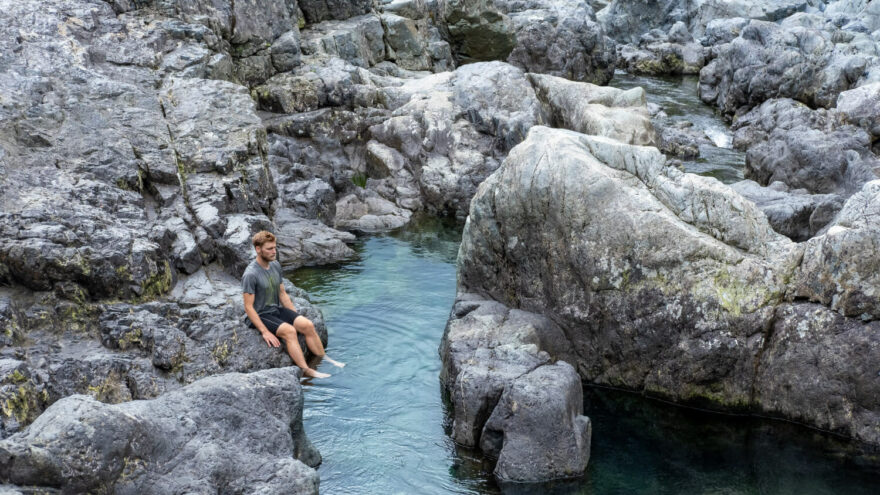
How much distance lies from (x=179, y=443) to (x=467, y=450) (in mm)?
5269

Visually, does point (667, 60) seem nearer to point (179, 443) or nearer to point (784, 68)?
point (784, 68)

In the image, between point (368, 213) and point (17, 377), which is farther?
point (368, 213)

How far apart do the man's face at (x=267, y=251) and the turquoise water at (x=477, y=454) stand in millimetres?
2606

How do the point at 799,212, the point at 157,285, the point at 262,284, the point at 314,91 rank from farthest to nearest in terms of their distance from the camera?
the point at 314,91 → the point at 799,212 → the point at 157,285 → the point at 262,284

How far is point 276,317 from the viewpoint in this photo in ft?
55.0

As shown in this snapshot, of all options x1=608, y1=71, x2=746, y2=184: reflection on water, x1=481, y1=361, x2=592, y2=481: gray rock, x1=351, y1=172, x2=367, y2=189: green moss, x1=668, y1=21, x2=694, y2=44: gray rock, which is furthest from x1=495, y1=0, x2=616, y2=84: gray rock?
x1=481, y1=361, x2=592, y2=481: gray rock

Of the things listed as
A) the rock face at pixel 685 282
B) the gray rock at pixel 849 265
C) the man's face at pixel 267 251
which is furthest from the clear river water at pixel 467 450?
the man's face at pixel 267 251

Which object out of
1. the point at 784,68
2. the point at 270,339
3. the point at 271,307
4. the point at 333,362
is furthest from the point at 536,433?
the point at 784,68

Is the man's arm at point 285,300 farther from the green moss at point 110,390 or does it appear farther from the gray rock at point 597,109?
the gray rock at point 597,109

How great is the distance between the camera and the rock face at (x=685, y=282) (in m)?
14.8

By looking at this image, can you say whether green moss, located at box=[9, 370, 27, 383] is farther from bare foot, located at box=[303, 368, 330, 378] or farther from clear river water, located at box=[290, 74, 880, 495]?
bare foot, located at box=[303, 368, 330, 378]

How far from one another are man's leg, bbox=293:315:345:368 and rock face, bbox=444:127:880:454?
2775 mm

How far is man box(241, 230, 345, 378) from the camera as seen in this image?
16.1 meters

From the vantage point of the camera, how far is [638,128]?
2722cm
